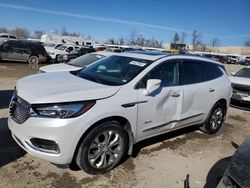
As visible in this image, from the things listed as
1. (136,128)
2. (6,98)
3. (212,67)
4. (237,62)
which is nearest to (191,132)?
(212,67)

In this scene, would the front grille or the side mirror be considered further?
the side mirror

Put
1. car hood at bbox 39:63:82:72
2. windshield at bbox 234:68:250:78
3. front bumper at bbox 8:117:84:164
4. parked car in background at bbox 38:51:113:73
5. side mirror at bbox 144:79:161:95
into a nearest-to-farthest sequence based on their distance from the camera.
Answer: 1. front bumper at bbox 8:117:84:164
2. side mirror at bbox 144:79:161:95
3. car hood at bbox 39:63:82:72
4. parked car in background at bbox 38:51:113:73
5. windshield at bbox 234:68:250:78

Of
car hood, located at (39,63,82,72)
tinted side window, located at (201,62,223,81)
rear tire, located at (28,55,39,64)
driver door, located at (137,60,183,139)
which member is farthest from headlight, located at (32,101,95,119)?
rear tire, located at (28,55,39,64)

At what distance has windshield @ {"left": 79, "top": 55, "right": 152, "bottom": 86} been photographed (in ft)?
14.0

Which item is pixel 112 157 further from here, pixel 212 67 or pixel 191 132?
pixel 212 67

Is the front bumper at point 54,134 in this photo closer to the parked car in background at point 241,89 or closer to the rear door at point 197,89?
the rear door at point 197,89

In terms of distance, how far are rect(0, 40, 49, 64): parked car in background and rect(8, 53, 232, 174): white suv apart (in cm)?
1421

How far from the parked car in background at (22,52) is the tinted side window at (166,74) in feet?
49.7

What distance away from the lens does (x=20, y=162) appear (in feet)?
13.3

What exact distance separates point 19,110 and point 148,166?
7.07ft

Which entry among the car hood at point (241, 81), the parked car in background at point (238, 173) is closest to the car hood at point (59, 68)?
the car hood at point (241, 81)

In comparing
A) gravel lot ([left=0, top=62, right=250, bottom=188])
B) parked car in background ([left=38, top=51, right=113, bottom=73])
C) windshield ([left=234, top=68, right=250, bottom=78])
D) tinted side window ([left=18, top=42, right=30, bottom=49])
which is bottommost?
gravel lot ([left=0, top=62, right=250, bottom=188])

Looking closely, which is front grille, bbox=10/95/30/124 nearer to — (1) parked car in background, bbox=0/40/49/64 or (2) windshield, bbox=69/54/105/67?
(2) windshield, bbox=69/54/105/67

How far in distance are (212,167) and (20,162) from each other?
313 centimetres
